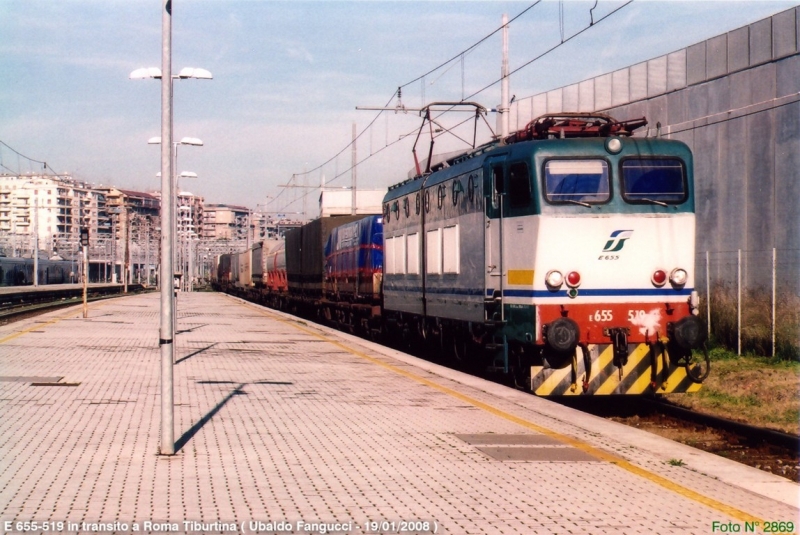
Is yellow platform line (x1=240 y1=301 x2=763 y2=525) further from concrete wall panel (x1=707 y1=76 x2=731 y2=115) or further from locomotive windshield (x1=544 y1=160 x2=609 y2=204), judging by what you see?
concrete wall panel (x1=707 y1=76 x2=731 y2=115)

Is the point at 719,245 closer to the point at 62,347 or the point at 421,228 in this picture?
the point at 421,228

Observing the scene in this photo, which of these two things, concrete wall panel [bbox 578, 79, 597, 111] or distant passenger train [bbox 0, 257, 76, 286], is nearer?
concrete wall panel [bbox 578, 79, 597, 111]

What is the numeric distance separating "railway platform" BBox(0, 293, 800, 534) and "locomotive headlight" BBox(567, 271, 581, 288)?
1.61m

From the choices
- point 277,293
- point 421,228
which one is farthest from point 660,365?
point 277,293

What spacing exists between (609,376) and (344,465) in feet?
18.2

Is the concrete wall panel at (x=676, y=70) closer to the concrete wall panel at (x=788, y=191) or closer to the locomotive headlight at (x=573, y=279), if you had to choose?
the concrete wall panel at (x=788, y=191)

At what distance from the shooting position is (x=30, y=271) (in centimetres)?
8912

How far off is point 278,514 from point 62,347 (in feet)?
50.1

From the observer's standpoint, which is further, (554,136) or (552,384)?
(554,136)

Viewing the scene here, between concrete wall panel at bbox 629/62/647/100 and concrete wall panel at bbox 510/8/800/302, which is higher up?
concrete wall panel at bbox 629/62/647/100

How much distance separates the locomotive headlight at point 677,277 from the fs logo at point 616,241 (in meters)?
0.79

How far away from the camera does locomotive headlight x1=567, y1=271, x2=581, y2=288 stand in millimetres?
12836

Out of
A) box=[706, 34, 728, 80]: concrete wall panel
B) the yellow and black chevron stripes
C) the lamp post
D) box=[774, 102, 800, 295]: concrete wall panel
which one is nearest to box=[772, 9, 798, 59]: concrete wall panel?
box=[774, 102, 800, 295]: concrete wall panel

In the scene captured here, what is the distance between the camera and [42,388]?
13.3 metres
